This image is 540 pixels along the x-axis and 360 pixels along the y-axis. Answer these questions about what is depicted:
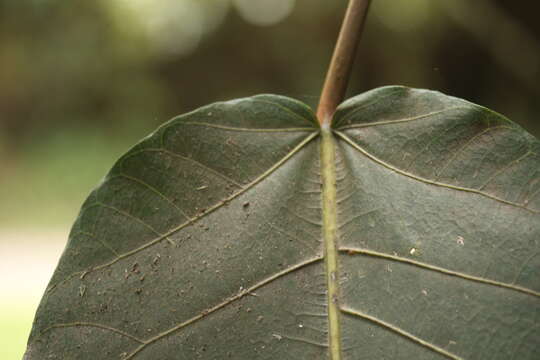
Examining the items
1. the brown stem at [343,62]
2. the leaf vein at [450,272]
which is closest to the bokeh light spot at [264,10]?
the brown stem at [343,62]

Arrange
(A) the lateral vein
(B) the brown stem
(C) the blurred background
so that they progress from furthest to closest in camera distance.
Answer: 1. (C) the blurred background
2. (B) the brown stem
3. (A) the lateral vein

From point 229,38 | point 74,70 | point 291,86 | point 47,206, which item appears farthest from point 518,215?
point 74,70

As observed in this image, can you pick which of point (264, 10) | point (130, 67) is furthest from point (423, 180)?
point (130, 67)

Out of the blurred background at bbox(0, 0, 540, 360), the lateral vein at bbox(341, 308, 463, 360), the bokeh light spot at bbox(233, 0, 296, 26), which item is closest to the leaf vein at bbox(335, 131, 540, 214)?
the lateral vein at bbox(341, 308, 463, 360)

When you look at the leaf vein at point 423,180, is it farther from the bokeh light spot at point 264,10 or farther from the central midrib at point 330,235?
the bokeh light spot at point 264,10

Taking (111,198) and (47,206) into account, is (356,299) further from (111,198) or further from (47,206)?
(47,206)

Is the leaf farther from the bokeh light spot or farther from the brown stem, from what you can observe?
the bokeh light spot
